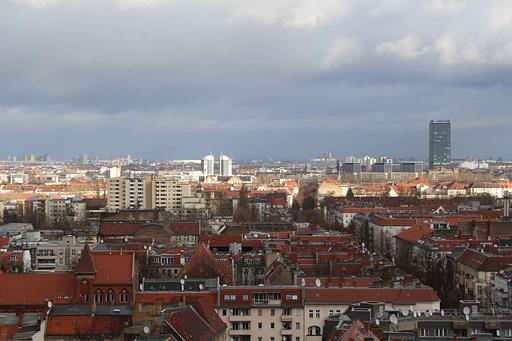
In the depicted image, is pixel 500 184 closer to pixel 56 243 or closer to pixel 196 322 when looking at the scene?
pixel 56 243

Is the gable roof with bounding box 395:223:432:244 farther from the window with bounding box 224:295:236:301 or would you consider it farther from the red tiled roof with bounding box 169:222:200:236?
the window with bounding box 224:295:236:301

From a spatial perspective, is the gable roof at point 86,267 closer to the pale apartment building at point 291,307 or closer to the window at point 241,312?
the pale apartment building at point 291,307

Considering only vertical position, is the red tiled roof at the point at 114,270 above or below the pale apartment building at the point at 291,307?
above

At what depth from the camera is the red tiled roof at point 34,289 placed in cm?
4581

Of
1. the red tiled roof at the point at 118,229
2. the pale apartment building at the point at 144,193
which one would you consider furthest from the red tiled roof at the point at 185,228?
the pale apartment building at the point at 144,193

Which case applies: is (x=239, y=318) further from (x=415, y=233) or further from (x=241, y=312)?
(x=415, y=233)

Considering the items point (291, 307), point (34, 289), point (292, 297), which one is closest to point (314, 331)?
point (291, 307)

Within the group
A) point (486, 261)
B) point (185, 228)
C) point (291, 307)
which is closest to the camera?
point (291, 307)

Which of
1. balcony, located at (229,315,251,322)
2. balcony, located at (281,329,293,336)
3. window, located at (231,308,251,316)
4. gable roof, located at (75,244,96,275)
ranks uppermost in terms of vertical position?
gable roof, located at (75,244,96,275)

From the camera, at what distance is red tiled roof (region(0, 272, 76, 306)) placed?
150 feet

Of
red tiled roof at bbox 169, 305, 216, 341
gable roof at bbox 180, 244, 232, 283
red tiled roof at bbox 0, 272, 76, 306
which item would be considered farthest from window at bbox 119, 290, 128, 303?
red tiled roof at bbox 169, 305, 216, 341

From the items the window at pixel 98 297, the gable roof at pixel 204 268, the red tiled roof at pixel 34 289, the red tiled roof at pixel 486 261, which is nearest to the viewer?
the red tiled roof at pixel 34 289

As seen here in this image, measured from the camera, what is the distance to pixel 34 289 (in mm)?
46344

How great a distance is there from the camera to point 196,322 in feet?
119
